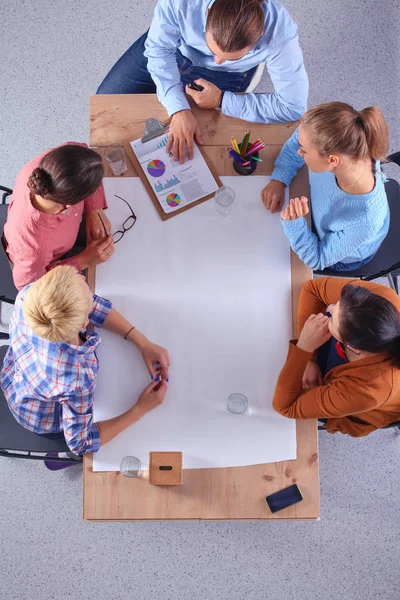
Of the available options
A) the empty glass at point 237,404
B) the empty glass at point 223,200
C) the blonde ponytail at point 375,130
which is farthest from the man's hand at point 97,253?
the blonde ponytail at point 375,130

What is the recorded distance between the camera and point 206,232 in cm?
169

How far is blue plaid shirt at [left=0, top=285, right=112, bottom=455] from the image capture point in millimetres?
1491

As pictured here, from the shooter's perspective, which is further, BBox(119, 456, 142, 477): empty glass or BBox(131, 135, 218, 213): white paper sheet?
BBox(131, 135, 218, 213): white paper sheet

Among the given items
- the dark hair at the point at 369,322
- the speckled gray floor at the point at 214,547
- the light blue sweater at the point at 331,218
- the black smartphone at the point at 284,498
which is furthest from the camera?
the speckled gray floor at the point at 214,547

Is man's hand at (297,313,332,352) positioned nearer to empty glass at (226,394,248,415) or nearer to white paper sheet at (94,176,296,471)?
white paper sheet at (94,176,296,471)

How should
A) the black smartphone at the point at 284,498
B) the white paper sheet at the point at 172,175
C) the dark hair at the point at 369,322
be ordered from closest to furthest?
the dark hair at the point at 369,322, the black smartphone at the point at 284,498, the white paper sheet at the point at 172,175

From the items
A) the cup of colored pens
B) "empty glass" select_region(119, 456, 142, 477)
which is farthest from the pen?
"empty glass" select_region(119, 456, 142, 477)

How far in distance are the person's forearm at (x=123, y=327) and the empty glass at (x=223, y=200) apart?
46cm

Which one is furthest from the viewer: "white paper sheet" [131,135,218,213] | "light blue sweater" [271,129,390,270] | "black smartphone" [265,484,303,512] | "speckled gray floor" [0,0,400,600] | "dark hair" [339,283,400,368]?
"speckled gray floor" [0,0,400,600]

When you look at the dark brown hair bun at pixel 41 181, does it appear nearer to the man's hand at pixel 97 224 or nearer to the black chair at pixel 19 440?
the man's hand at pixel 97 224

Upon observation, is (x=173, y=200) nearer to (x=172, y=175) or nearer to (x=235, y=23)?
(x=172, y=175)

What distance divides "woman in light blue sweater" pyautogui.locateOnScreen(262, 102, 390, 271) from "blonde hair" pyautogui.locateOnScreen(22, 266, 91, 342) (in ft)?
2.13

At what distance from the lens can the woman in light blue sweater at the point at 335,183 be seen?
4.85 feet

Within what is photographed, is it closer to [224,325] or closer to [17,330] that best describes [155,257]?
[224,325]
